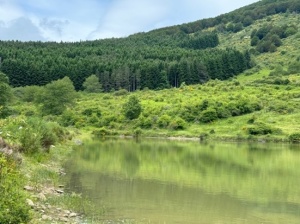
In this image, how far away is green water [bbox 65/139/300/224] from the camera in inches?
953

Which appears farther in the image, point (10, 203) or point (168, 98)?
point (168, 98)

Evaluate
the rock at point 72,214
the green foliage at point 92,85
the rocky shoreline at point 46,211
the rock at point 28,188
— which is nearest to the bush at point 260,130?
the rocky shoreline at point 46,211

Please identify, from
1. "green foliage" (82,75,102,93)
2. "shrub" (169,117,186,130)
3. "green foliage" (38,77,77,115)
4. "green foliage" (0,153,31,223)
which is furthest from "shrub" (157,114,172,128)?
"green foliage" (0,153,31,223)

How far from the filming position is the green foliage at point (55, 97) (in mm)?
112125

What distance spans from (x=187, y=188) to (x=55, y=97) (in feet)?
281

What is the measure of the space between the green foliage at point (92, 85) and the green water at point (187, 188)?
4252 inches

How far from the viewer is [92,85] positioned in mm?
160375

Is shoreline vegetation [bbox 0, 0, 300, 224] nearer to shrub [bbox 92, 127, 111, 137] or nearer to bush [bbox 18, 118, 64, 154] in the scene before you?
bush [bbox 18, 118, 64, 154]

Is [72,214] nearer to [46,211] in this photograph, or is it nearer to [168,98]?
[46,211]

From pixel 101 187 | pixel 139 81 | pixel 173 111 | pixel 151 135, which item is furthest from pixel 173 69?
pixel 101 187

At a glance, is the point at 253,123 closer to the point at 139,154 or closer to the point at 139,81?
the point at 139,154

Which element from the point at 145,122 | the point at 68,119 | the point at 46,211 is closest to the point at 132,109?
the point at 145,122

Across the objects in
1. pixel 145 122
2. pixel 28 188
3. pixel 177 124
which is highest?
pixel 145 122

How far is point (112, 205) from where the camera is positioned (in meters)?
26.2
